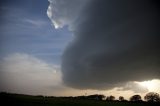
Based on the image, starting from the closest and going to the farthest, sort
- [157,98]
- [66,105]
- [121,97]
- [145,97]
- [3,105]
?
1. [3,105]
2. [66,105]
3. [157,98]
4. [145,97]
5. [121,97]

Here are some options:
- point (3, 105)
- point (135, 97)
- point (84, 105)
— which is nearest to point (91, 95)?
point (135, 97)

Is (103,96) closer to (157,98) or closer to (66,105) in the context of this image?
(157,98)

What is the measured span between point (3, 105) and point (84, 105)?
3166 centimetres

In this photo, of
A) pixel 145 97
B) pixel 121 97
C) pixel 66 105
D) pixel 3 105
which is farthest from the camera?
pixel 121 97

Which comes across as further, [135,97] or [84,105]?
[135,97]

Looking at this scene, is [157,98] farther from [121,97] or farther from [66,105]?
[66,105]

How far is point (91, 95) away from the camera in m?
145

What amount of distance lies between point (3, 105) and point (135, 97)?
368 ft

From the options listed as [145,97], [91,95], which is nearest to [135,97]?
[145,97]

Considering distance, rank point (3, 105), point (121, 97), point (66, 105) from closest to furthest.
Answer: point (3, 105) → point (66, 105) → point (121, 97)

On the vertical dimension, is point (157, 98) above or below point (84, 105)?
above

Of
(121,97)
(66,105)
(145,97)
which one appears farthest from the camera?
(121,97)

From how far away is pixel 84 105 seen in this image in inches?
3201

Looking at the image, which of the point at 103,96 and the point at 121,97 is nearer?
the point at 103,96
